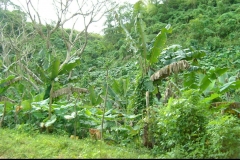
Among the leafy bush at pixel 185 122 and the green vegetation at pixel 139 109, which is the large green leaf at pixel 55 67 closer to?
the green vegetation at pixel 139 109

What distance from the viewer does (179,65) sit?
7.03 meters

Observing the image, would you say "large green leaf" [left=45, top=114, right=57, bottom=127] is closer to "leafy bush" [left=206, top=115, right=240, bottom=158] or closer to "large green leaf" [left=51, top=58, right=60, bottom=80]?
"large green leaf" [left=51, top=58, right=60, bottom=80]

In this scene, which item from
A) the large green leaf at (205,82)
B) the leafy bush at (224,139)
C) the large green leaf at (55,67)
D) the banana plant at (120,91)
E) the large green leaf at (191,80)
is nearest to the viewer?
the leafy bush at (224,139)

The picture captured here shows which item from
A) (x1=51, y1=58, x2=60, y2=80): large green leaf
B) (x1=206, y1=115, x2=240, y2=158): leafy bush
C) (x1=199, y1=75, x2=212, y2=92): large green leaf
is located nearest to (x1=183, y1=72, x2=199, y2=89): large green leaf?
(x1=199, y1=75, x2=212, y2=92): large green leaf

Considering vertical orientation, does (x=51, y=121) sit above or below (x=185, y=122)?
below

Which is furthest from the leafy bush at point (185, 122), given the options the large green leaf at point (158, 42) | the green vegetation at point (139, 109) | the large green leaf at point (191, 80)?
the large green leaf at point (158, 42)

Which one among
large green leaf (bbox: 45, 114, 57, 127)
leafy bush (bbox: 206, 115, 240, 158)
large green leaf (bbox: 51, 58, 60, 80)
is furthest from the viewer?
large green leaf (bbox: 51, 58, 60, 80)

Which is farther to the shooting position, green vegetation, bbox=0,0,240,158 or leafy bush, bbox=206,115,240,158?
green vegetation, bbox=0,0,240,158

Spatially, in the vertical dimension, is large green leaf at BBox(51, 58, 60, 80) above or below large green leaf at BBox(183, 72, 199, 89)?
above

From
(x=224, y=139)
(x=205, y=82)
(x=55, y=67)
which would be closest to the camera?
(x=224, y=139)

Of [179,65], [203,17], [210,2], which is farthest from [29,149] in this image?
[210,2]

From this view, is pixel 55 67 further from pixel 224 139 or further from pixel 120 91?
pixel 224 139

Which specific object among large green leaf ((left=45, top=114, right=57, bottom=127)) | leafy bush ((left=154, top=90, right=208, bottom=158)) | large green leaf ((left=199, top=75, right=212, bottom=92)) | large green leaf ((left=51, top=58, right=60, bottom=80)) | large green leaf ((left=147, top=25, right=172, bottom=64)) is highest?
large green leaf ((left=147, top=25, right=172, bottom=64))

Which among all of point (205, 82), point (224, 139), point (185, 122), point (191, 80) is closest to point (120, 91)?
point (191, 80)
